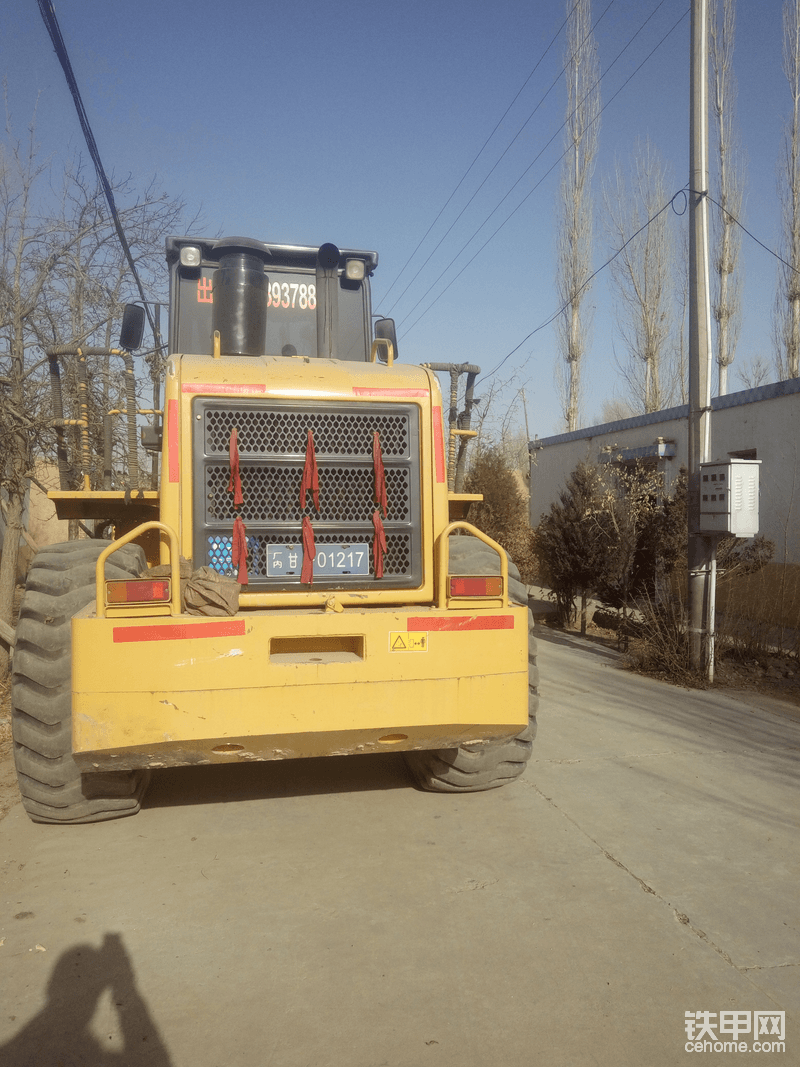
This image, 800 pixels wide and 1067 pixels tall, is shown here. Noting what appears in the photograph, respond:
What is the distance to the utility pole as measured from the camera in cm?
824

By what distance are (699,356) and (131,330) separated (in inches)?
222

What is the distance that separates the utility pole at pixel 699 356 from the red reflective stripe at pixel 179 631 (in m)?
5.74

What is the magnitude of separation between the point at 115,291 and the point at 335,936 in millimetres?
10213

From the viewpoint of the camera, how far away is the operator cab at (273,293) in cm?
538

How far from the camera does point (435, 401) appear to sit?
15.0 ft

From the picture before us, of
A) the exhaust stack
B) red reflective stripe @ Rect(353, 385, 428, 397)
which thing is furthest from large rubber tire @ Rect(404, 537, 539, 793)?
the exhaust stack

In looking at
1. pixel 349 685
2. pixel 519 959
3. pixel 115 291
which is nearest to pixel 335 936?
pixel 519 959

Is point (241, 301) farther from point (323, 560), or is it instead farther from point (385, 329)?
point (323, 560)

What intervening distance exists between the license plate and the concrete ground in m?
1.35

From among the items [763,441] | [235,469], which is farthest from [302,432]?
[763,441]

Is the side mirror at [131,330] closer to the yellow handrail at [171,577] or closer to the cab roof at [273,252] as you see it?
the cab roof at [273,252]

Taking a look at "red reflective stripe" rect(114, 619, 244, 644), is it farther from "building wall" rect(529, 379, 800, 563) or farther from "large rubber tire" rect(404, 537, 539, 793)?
"building wall" rect(529, 379, 800, 563)

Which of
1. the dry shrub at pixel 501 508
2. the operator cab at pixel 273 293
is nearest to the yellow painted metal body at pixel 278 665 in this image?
the operator cab at pixel 273 293

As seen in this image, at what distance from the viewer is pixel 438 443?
4582 mm
